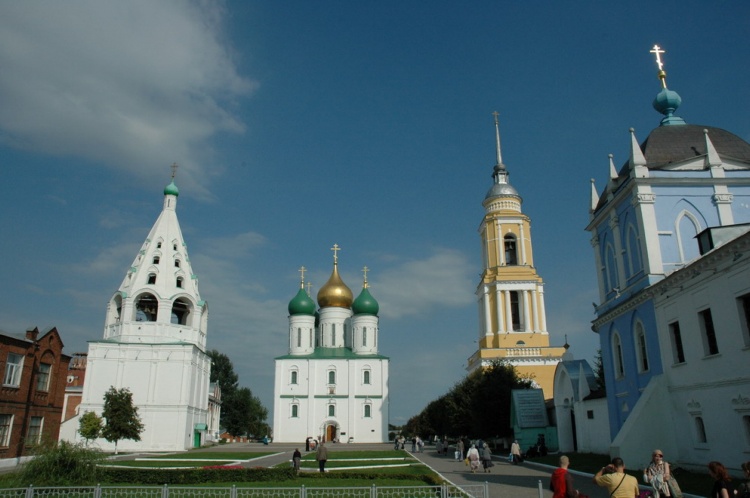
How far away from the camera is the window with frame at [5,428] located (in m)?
25.4

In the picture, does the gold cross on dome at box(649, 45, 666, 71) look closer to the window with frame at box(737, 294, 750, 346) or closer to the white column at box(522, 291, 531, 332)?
the window with frame at box(737, 294, 750, 346)

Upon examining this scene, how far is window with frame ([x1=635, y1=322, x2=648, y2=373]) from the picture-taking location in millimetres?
20234

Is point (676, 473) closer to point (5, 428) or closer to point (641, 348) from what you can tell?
point (641, 348)

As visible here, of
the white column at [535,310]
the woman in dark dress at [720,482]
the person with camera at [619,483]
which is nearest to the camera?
the woman in dark dress at [720,482]

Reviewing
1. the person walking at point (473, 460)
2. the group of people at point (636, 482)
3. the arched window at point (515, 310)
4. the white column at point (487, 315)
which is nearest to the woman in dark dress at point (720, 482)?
the group of people at point (636, 482)

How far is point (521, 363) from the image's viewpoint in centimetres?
4334

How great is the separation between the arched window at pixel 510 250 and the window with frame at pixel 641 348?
27.0 metres

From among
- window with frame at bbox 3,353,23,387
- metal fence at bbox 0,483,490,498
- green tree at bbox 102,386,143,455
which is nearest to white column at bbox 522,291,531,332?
green tree at bbox 102,386,143,455

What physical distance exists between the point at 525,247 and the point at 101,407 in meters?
34.2

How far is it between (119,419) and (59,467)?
73.0ft

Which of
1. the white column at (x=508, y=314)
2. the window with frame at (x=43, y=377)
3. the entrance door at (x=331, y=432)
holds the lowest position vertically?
the entrance door at (x=331, y=432)

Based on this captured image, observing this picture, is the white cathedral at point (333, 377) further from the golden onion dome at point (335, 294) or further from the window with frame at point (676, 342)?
the window with frame at point (676, 342)

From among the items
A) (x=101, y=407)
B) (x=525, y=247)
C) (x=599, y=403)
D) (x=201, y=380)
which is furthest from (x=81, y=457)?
(x=525, y=247)

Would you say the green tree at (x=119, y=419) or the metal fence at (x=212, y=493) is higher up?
the green tree at (x=119, y=419)
